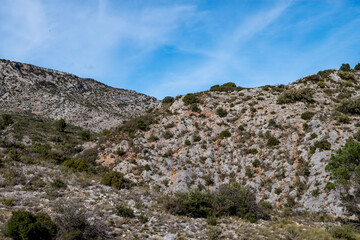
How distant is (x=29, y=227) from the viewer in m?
10.9

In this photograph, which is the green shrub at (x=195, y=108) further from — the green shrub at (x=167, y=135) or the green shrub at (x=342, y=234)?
the green shrub at (x=342, y=234)

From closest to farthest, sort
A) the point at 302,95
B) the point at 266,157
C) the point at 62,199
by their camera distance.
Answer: the point at 62,199 → the point at 266,157 → the point at 302,95

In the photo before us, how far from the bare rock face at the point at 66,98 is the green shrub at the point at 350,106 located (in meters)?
57.1

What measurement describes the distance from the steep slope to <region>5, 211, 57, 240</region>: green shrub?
16.3 metres

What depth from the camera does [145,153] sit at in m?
31.9

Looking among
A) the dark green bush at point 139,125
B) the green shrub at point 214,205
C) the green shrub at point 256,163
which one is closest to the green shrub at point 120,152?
the dark green bush at point 139,125

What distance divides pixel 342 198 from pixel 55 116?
75054 mm

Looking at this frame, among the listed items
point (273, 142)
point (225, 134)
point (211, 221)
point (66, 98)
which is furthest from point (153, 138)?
point (66, 98)

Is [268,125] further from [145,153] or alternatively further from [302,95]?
[145,153]

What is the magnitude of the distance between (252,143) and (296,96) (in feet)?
41.6

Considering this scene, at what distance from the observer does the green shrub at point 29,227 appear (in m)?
10.8

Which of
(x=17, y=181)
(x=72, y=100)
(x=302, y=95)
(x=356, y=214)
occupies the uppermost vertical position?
(x=72, y=100)

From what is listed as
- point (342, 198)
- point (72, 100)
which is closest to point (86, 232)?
point (342, 198)

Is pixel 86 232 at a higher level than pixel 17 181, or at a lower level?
lower
